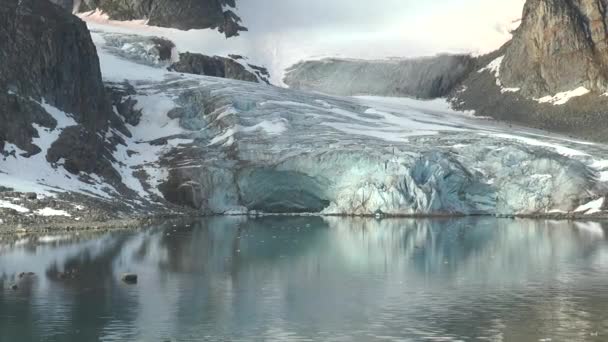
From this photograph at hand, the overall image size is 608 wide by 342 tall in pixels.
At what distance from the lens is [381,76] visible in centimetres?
19088

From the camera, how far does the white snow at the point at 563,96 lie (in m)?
169

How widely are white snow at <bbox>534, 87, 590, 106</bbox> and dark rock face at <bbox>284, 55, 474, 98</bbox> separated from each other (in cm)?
→ 2311

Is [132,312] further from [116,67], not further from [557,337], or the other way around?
[116,67]

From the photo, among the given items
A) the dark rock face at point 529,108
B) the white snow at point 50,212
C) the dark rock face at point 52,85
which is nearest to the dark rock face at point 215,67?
the dark rock face at point 529,108

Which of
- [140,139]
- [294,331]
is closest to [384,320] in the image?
[294,331]

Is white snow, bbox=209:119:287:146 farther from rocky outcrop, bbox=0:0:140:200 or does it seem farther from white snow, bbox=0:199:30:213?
white snow, bbox=0:199:30:213

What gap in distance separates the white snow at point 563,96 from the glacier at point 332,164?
193 ft

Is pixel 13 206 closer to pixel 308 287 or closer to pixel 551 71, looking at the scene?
pixel 308 287

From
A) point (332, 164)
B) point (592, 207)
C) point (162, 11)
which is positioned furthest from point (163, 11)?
point (592, 207)

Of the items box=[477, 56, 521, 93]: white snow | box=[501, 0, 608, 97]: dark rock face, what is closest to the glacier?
box=[501, 0, 608, 97]: dark rock face

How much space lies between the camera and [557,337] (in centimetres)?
3328

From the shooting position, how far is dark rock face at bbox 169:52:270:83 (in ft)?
545

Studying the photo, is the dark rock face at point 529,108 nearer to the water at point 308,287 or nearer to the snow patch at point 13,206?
the water at point 308,287

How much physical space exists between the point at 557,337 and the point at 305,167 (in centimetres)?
6449
